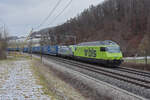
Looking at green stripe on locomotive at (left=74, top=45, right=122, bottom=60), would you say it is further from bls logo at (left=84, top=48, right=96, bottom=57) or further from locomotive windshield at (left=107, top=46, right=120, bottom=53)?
locomotive windshield at (left=107, top=46, right=120, bottom=53)

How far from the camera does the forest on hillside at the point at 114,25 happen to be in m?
63.7

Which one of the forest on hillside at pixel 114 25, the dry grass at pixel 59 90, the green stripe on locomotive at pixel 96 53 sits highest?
the forest on hillside at pixel 114 25

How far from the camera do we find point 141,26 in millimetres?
69875

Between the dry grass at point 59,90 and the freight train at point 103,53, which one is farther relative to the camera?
the freight train at point 103,53

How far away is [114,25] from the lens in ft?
268

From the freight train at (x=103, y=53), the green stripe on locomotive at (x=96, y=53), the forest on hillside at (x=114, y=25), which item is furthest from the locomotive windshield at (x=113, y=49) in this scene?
the forest on hillside at (x=114, y=25)

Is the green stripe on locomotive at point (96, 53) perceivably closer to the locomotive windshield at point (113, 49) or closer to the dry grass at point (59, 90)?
the locomotive windshield at point (113, 49)

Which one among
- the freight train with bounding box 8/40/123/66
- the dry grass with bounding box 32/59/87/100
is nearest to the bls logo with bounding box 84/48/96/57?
the freight train with bounding box 8/40/123/66

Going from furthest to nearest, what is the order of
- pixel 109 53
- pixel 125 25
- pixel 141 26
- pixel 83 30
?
pixel 83 30
pixel 125 25
pixel 141 26
pixel 109 53

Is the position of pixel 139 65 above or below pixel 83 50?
below

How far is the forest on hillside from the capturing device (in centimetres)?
6366

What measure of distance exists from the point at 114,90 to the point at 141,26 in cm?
6663

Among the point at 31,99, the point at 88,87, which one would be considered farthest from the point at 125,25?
the point at 31,99

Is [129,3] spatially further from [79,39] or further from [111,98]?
[111,98]
